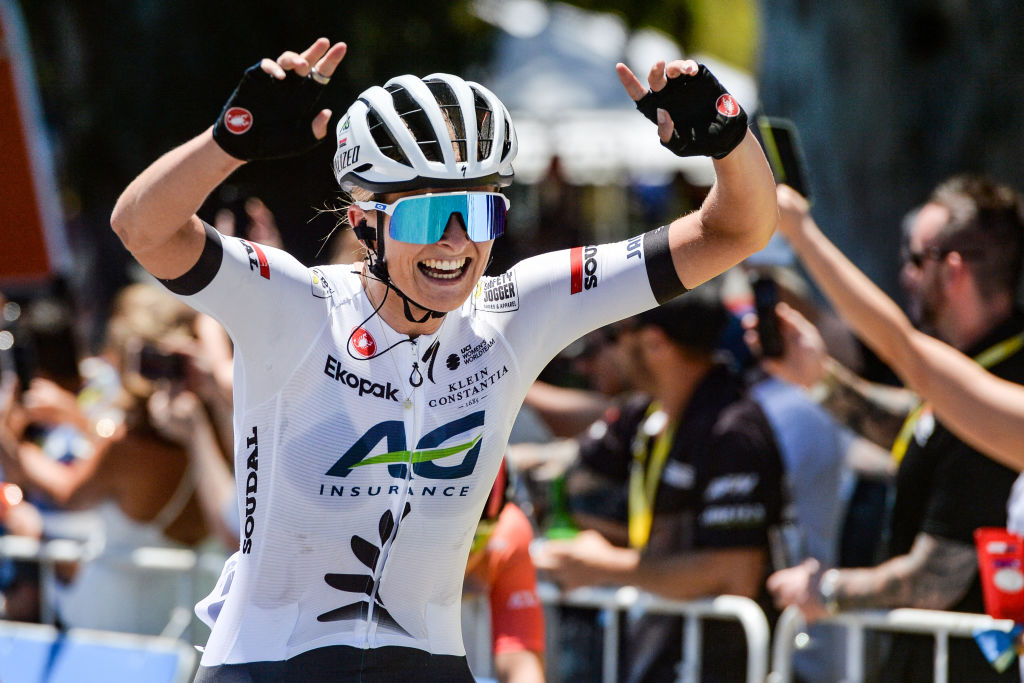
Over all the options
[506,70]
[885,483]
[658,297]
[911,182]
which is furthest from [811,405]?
[506,70]

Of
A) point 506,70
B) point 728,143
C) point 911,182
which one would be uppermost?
point 506,70

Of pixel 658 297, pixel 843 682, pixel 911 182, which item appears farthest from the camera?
pixel 911 182

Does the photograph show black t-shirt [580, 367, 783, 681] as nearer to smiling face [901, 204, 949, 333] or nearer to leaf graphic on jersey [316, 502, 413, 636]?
smiling face [901, 204, 949, 333]

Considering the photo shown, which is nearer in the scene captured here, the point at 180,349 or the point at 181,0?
the point at 180,349

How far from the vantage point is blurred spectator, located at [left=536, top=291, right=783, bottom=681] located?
440cm

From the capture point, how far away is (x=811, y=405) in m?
Answer: 5.10

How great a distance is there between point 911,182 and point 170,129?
9.50 m

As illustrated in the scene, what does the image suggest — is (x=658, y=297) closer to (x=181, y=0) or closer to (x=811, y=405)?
(x=811, y=405)

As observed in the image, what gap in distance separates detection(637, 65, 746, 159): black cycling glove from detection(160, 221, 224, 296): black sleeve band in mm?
967

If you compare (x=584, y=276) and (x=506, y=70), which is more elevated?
(x=506, y=70)

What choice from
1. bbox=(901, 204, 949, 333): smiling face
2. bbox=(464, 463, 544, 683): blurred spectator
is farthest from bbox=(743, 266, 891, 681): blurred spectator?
bbox=(464, 463, 544, 683): blurred spectator

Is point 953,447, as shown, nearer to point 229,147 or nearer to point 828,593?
point 828,593

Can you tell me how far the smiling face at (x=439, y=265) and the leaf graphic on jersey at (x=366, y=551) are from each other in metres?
0.51

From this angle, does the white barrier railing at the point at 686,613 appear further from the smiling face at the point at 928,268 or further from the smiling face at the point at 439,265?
the smiling face at the point at 439,265
